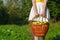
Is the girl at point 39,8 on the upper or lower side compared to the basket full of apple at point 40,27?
upper

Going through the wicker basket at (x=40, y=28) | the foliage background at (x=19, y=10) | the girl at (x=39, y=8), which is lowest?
the foliage background at (x=19, y=10)

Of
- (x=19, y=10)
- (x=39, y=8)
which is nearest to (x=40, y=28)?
(x=39, y=8)

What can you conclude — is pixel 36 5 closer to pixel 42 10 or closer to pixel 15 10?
pixel 42 10

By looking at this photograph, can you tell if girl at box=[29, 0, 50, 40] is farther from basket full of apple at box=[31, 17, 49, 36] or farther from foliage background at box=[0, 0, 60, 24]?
foliage background at box=[0, 0, 60, 24]

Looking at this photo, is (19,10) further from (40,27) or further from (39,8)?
(40,27)

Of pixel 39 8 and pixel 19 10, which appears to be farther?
pixel 19 10

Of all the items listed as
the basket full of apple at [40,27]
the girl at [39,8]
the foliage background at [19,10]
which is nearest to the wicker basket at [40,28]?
the basket full of apple at [40,27]

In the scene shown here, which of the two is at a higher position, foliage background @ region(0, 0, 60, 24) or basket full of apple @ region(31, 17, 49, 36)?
basket full of apple @ region(31, 17, 49, 36)

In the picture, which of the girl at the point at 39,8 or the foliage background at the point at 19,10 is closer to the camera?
the girl at the point at 39,8

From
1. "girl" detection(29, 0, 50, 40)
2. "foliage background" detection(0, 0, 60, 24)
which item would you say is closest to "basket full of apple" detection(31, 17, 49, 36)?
"girl" detection(29, 0, 50, 40)

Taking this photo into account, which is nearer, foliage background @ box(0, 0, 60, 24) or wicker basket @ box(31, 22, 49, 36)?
wicker basket @ box(31, 22, 49, 36)

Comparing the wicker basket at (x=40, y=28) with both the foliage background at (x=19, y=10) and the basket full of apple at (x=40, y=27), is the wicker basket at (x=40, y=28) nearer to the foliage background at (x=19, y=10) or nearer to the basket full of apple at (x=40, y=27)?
the basket full of apple at (x=40, y=27)

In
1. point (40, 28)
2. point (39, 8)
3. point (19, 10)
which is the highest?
point (39, 8)

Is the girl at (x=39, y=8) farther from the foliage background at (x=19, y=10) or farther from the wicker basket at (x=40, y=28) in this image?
the foliage background at (x=19, y=10)
